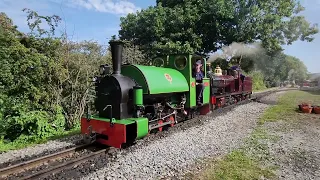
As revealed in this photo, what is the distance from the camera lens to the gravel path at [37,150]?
5724mm

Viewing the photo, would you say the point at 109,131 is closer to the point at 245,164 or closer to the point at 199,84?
the point at 245,164

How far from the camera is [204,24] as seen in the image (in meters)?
21.0

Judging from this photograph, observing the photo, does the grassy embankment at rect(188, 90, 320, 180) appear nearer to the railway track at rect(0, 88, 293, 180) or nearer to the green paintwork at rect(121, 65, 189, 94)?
the railway track at rect(0, 88, 293, 180)

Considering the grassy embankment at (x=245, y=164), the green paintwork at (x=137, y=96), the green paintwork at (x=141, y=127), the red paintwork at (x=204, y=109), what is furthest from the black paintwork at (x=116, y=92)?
the red paintwork at (x=204, y=109)

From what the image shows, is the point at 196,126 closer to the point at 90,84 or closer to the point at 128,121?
the point at 128,121

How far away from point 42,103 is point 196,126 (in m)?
5.78

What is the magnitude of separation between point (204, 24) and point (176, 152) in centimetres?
1719

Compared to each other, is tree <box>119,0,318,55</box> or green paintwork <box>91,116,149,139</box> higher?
tree <box>119,0,318,55</box>

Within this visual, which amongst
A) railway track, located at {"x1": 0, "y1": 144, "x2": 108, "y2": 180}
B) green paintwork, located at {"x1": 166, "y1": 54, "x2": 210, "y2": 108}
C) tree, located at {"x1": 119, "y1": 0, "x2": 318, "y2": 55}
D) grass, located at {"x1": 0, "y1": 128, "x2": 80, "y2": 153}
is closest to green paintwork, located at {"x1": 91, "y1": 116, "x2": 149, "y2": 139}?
railway track, located at {"x1": 0, "y1": 144, "x2": 108, "y2": 180}

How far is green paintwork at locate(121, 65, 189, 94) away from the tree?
32.6 ft

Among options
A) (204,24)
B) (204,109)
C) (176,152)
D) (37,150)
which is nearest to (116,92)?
(176,152)

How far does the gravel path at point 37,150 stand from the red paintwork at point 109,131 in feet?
2.45

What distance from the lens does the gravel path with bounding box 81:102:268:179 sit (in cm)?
465

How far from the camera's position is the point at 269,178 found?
439 cm
